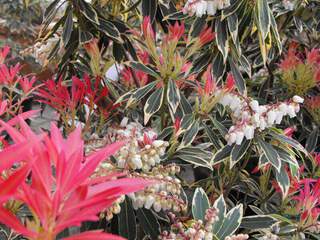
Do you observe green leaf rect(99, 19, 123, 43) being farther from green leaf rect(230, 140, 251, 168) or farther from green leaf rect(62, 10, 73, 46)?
green leaf rect(230, 140, 251, 168)

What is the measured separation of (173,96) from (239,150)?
0.21m

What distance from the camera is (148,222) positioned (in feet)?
3.74

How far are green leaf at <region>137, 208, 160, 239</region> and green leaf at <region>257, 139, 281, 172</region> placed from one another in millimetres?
300

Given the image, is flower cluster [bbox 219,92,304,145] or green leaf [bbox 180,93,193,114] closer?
flower cluster [bbox 219,92,304,145]

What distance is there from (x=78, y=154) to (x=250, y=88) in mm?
1540

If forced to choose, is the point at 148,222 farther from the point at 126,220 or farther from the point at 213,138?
the point at 213,138

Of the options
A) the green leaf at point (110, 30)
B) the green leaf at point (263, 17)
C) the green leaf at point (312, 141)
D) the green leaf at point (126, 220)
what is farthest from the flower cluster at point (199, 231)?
the green leaf at point (312, 141)

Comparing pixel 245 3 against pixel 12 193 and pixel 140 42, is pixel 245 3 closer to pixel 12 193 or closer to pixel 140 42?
pixel 140 42

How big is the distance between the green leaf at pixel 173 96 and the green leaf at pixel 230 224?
0.97ft

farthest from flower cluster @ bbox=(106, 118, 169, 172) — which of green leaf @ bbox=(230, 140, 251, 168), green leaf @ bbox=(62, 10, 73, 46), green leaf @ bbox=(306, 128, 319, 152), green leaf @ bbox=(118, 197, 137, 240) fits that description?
green leaf @ bbox=(306, 128, 319, 152)

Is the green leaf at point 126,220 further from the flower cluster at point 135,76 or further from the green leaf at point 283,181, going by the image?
the flower cluster at point 135,76

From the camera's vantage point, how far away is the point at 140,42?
55.2 inches

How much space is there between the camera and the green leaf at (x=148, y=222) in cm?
114

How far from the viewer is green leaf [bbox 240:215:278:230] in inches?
46.3
